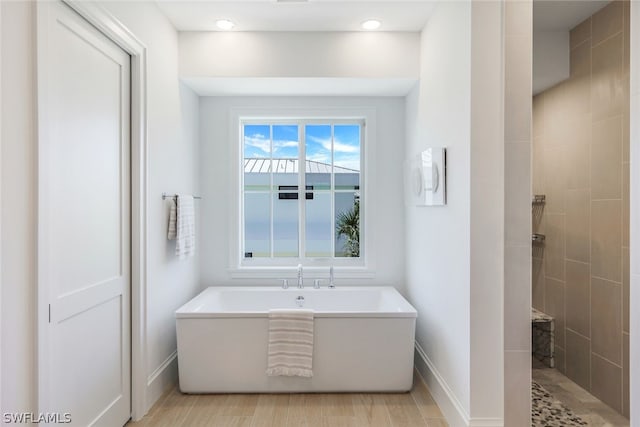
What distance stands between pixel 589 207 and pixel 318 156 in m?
2.36

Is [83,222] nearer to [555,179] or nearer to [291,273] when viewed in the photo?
[291,273]

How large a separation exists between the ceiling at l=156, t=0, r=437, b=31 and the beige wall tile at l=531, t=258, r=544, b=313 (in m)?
1.84

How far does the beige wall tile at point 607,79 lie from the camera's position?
1.74 meters

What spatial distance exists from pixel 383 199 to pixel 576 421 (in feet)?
7.05

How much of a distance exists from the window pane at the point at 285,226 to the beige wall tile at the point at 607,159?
96.8 inches

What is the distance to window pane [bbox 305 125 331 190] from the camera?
3779 mm

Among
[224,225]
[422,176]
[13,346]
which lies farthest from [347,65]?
[13,346]

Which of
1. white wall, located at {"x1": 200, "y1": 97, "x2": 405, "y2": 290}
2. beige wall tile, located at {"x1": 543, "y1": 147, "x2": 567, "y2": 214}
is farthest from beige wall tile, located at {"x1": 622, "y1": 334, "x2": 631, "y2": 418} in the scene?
white wall, located at {"x1": 200, "y1": 97, "x2": 405, "y2": 290}

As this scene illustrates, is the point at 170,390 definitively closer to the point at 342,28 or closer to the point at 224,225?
the point at 224,225

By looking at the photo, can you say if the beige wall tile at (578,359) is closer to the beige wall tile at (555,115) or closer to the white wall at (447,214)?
the white wall at (447,214)

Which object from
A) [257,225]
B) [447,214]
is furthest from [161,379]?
[447,214]

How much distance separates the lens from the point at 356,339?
2682 millimetres

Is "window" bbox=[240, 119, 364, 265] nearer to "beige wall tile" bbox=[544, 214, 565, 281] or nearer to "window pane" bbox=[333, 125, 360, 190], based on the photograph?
"window pane" bbox=[333, 125, 360, 190]

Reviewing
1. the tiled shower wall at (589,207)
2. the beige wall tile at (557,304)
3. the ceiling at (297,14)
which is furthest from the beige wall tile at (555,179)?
the ceiling at (297,14)
